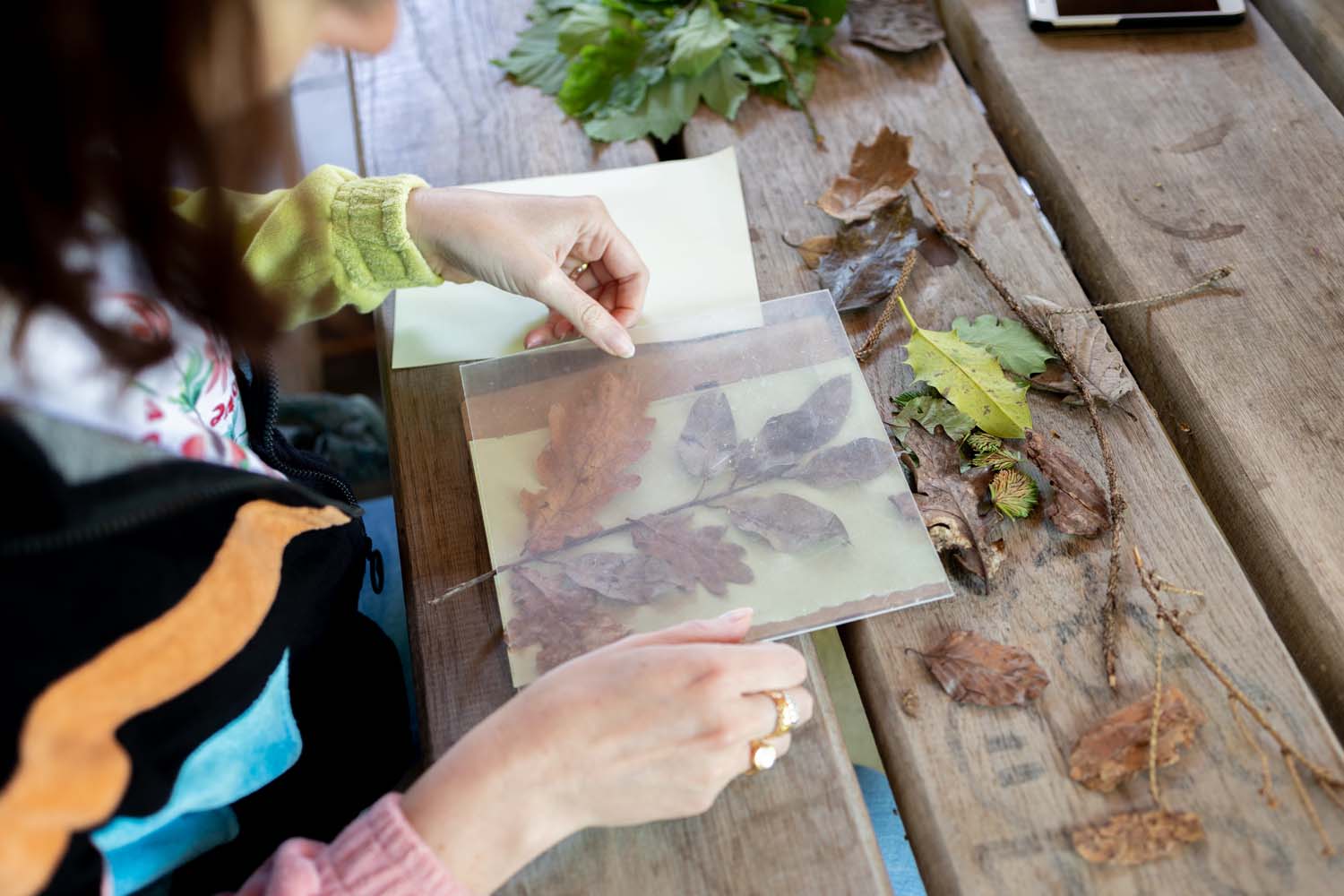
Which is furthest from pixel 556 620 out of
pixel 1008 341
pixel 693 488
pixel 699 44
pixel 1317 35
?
pixel 1317 35

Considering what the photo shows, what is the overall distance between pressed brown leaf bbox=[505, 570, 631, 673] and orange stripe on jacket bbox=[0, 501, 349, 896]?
20 centimetres

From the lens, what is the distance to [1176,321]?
938 mm

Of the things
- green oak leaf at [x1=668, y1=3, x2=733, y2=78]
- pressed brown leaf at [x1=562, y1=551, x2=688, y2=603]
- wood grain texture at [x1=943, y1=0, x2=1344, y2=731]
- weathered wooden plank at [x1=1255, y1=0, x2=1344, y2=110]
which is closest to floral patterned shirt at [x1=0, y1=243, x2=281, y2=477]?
pressed brown leaf at [x1=562, y1=551, x2=688, y2=603]

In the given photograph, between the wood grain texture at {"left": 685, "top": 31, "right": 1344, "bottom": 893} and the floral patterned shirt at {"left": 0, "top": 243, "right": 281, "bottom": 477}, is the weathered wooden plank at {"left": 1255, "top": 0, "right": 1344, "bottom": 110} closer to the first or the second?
the wood grain texture at {"left": 685, "top": 31, "right": 1344, "bottom": 893}

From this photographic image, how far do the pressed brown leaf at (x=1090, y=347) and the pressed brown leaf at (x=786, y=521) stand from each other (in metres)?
0.30

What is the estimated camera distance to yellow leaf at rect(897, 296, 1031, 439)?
86 centimetres

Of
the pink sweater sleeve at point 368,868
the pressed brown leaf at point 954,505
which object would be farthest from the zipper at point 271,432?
the pressed brown leaf at point 954,505

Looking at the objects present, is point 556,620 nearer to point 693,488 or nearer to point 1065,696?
point 693,488

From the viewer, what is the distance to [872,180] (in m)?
1.08

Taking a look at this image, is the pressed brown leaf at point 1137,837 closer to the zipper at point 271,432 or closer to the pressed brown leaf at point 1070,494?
the pressed brown leaf at point 1070,494

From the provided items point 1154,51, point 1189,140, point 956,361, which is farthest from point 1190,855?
Answer: point 1154,51

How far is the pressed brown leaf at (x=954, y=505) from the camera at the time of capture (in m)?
0.81

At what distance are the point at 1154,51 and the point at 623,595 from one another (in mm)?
958

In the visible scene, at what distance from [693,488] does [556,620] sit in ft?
0.55
